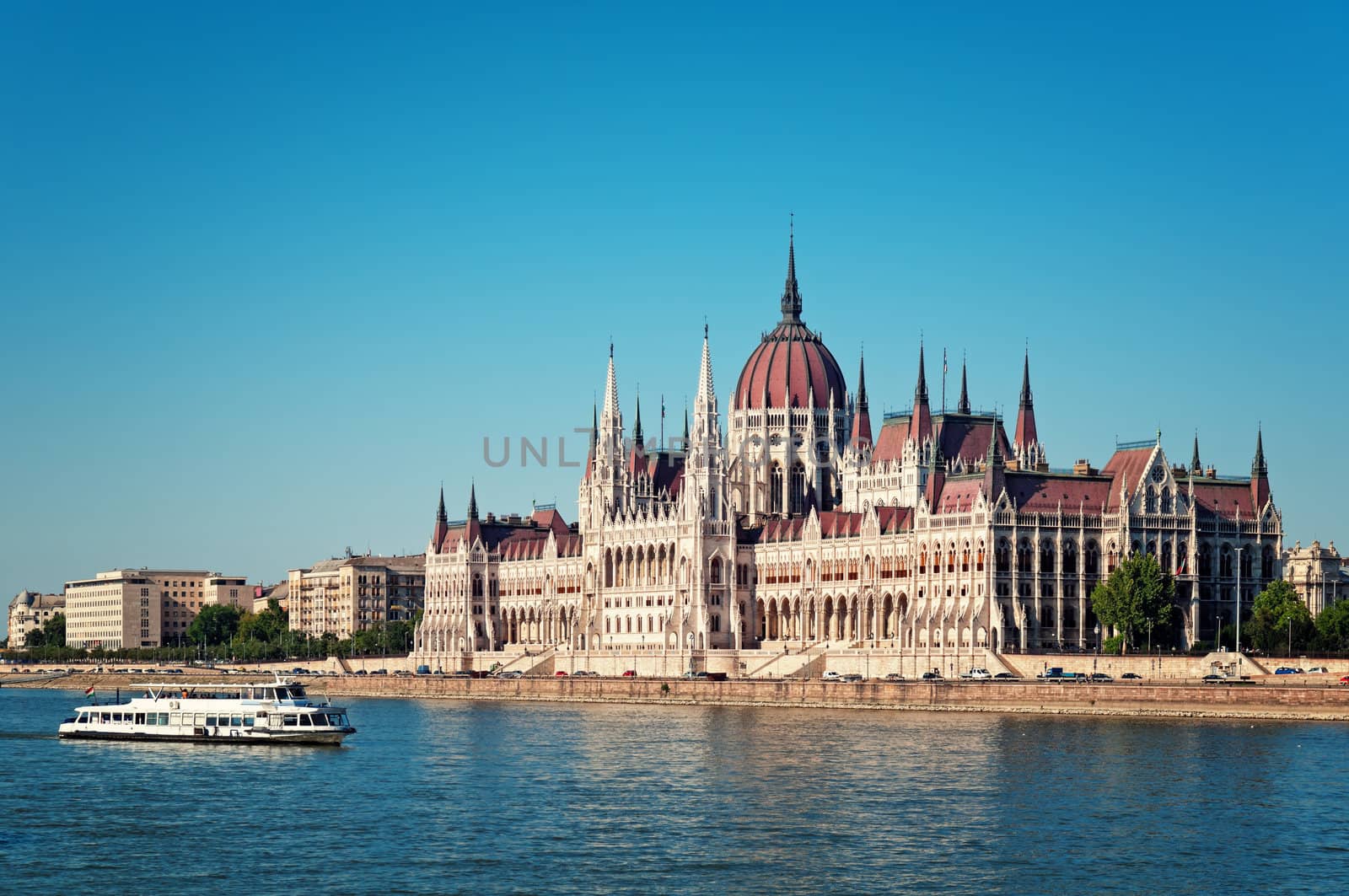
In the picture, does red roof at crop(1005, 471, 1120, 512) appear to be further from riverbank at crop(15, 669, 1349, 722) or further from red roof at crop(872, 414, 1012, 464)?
riverbank at crop(15, 669, 1349, 722)

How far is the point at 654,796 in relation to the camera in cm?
8375

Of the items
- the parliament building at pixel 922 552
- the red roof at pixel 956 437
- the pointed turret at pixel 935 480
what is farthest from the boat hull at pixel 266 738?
the red roof at pixel 956 437

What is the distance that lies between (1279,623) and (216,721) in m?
69.3

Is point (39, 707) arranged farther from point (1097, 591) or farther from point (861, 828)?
point (861, 828)

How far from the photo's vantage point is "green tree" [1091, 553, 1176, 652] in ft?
479

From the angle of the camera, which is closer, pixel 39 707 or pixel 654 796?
pixel 654 796

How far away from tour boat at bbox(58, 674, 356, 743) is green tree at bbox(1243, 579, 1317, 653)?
200ft

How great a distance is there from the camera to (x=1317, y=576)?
570 feet

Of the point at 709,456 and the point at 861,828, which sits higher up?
the point at 709,456

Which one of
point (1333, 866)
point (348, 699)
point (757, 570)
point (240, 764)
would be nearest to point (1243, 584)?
point (757, 570)

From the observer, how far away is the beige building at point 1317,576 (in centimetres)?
17238

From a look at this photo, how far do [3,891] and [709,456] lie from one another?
129374 mm

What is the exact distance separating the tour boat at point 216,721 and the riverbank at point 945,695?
35.9 m

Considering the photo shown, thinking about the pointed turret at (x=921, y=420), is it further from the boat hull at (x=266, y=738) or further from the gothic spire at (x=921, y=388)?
the boat hull at (x=266, y=738)
